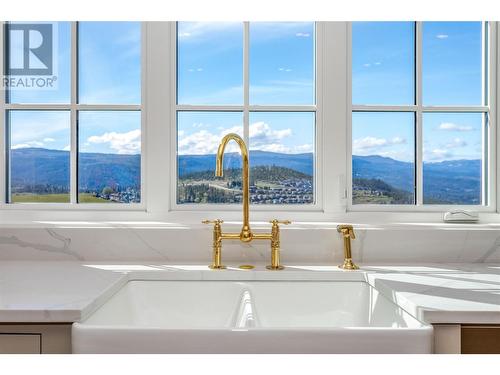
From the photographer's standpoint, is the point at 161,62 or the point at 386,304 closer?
the point at 386,304

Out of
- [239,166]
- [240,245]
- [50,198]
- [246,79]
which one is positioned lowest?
[240,245]

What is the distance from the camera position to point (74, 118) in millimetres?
1928

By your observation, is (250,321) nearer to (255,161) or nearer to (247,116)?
(255,161)

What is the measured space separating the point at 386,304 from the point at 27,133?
5.46 feet

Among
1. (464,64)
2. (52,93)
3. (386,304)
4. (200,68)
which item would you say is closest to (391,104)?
(464,64)

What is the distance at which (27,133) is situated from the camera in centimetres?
196

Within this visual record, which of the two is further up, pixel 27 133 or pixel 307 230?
pixel 27 133

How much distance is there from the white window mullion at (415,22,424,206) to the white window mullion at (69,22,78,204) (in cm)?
150

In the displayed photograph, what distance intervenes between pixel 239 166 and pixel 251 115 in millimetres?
232

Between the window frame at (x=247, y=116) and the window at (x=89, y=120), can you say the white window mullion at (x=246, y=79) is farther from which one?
the window at (x=89, y=120)

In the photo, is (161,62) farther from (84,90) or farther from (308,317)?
(308,317)

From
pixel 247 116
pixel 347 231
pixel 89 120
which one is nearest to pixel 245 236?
pixel 347 231

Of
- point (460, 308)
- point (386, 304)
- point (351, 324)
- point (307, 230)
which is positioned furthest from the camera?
point (307, 230)

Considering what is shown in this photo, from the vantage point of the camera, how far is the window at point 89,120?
6.37 ft
